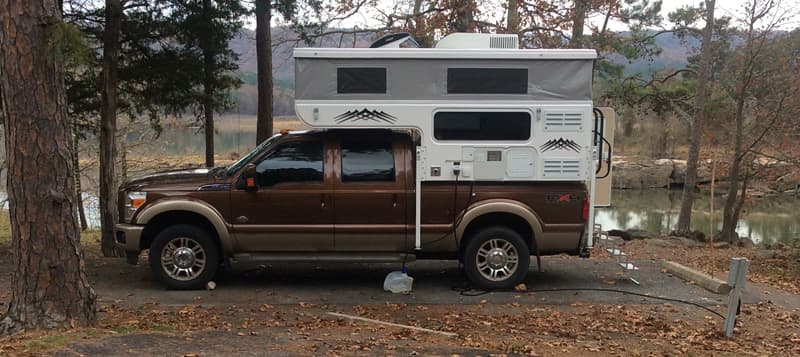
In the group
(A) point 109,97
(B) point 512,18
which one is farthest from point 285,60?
(A) point 109,97

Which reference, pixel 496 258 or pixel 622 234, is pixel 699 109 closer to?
pixel 622 234

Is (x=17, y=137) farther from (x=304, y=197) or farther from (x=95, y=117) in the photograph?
(x=95, y=117)

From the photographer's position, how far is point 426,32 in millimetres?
16156

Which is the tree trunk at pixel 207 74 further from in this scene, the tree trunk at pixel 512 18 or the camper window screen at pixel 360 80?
the tree trunk at pixel 512 18

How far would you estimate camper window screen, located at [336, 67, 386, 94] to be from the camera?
720 cm

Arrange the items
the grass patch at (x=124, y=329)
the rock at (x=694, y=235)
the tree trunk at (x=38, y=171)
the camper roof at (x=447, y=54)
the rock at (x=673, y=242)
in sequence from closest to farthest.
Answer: the tree trunk at (x=38, y=171), the grass patch at (x=124, y=329), the camper roof at (x=447, y=54), the rock at (x=673, y=242), the rock at (x=694, y=235)

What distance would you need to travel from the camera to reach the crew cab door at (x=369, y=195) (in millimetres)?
7367

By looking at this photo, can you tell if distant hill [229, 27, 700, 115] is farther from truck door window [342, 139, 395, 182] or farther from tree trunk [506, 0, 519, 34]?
truck door window [342, 139, 395, 182]

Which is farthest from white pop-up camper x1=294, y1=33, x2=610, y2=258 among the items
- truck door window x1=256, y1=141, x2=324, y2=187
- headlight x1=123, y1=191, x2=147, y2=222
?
headlight x1=123, y1=191, x2=147, y2=222

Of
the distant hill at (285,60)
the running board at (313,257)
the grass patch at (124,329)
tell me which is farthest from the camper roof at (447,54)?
the distant hill at (285,60)

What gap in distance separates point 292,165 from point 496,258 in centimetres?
260

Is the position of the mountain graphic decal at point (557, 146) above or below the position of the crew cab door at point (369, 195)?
above

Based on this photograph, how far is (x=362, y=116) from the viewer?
23.7ft

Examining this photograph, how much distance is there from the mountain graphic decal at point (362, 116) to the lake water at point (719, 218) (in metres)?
14.7
